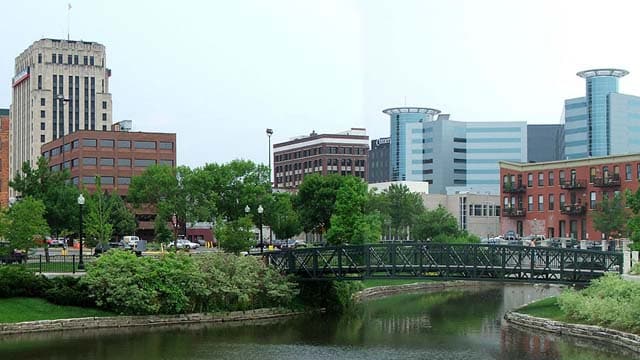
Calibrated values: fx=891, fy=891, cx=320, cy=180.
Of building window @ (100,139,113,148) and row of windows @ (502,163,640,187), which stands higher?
building window @ (100,139,113,148)

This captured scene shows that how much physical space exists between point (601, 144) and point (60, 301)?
14703 cm

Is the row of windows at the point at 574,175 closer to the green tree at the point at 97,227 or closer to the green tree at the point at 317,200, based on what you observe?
the green tree at the point at 317,200

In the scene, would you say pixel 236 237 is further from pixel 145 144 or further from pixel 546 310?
pixel 145 144

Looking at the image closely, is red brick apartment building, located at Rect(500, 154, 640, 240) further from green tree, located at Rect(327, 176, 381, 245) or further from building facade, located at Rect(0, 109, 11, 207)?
building facade, located at Rect(0, 109, 11, 207)

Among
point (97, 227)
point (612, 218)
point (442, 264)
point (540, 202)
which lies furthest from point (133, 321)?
point (540, 202)

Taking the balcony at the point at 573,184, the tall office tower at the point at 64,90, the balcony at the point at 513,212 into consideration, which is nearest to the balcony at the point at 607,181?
the balcony at the point at 573,184

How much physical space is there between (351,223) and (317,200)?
2127 cm

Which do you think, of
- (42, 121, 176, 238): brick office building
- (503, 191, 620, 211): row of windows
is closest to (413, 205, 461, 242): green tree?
(503, 191, 620, 211): row of windows

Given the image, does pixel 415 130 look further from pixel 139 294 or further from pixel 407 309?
pixel 139 294

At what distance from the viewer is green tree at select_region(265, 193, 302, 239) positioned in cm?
9894

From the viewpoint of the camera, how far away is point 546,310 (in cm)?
5541

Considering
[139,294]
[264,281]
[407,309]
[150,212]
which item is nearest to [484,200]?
[150,212]

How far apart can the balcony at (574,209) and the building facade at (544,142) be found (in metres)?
99.7

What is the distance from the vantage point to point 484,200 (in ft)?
409
